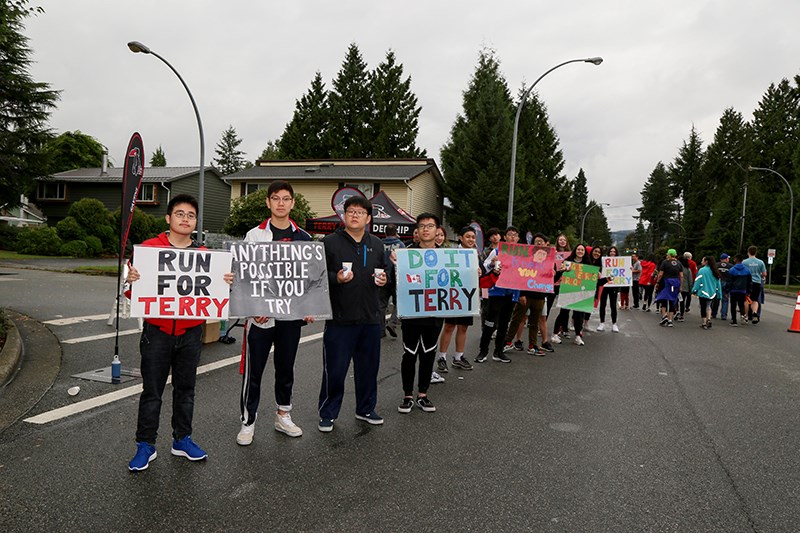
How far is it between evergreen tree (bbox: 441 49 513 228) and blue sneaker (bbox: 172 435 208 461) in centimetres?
3313

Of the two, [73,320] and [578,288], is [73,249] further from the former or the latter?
[578,288]

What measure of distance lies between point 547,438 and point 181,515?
3.00 metres

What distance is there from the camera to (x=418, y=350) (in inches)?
215

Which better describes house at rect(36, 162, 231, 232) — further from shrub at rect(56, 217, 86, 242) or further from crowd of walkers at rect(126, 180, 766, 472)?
crowd of walkers at rect(126, 180, 766, 472)

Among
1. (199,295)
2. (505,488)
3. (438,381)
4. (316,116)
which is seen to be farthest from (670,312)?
(316,116)

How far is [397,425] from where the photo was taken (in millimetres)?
4930

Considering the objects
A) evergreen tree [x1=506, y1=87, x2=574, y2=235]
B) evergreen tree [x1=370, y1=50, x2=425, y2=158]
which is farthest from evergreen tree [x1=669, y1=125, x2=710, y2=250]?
evergreen tree [x1=370, y1=50, x2=425, y2=158]

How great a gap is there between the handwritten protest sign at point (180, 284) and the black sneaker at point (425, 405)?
89.9 inches

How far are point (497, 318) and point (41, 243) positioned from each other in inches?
1217

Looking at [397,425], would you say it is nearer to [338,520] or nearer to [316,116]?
[338,520]

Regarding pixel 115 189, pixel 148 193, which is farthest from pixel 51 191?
pixel 148 193

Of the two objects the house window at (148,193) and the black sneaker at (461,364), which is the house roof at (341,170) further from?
the black sneaker at (461,364)

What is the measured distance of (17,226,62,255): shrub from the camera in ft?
98.5

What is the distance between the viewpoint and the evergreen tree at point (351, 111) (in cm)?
5397
